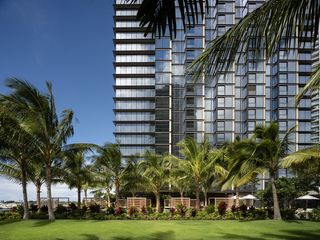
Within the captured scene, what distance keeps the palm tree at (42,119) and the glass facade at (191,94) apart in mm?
51162

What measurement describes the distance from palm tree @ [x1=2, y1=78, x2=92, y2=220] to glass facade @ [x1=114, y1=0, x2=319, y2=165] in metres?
51.2

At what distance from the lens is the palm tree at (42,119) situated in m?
21.5

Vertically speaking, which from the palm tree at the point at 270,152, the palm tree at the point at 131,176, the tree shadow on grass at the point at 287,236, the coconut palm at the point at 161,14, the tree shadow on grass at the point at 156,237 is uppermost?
the coconut palm at the point at 161,14

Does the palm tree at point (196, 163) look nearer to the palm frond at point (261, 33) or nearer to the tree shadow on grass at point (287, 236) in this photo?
the tree shadow on grass at point (287, 236)

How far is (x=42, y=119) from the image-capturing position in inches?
874

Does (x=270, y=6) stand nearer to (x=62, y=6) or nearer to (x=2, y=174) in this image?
(x=62, y=6)

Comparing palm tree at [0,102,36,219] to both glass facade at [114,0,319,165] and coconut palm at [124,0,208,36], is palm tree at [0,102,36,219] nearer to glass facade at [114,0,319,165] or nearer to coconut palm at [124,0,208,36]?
coconut palm at [124,0,208,36]

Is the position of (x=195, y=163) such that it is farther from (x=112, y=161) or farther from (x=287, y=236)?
(x=287, y=236)

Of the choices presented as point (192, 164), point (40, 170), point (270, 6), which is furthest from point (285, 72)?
point (270, 6)

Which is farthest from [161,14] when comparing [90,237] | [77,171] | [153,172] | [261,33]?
[153,172]

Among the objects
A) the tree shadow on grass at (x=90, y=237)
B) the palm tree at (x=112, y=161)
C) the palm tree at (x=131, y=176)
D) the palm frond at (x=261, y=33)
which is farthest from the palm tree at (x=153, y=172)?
the palm frond at (x=261, y=33)

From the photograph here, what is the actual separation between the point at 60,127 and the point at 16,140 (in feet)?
9.16

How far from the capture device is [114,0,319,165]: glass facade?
241ft

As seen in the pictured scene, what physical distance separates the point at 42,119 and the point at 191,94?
5666 centimetres
